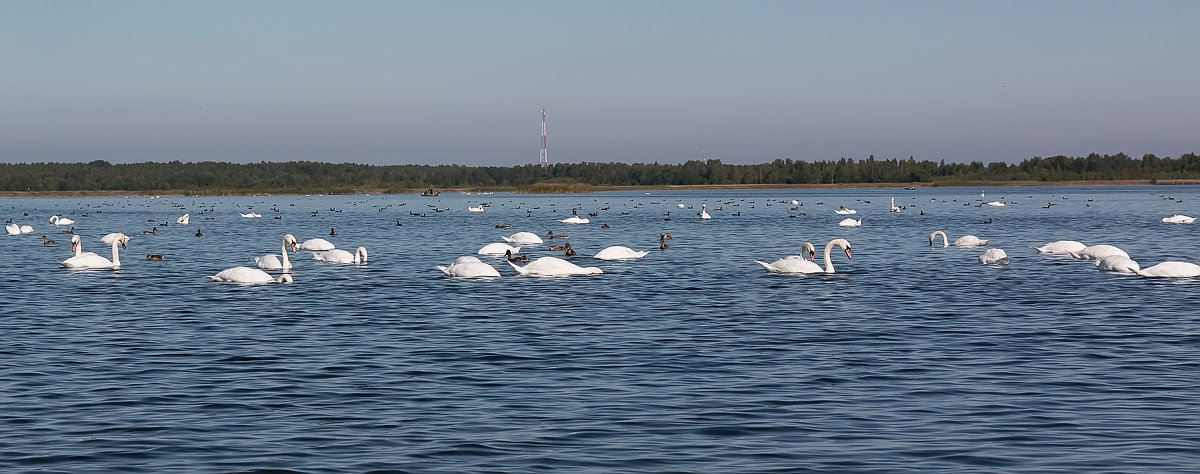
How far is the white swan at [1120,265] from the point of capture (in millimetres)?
31609

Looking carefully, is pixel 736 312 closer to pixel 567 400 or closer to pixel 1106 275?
pixel 567 400

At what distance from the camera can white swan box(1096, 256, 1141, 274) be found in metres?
31.6

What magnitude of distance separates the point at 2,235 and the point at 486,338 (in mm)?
53035

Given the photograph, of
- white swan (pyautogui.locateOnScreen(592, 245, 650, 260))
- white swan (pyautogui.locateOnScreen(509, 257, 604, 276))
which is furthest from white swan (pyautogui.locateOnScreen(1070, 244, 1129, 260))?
white swan (pyautogui.locateOnScreen(509, 257, 604, 276))

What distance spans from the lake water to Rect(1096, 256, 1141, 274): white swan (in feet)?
1.05

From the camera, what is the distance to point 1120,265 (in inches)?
1264

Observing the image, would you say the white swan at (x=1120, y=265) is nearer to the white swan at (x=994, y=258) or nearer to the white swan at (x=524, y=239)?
the white swan at (x=994, y=258)

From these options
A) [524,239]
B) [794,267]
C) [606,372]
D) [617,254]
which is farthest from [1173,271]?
[524,239]

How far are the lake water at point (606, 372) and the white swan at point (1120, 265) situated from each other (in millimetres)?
322

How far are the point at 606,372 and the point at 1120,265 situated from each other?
1947cm

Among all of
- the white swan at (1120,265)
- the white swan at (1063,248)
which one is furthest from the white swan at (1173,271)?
the white swan at (1063,248)

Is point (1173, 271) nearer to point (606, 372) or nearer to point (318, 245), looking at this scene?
point (606, 372)

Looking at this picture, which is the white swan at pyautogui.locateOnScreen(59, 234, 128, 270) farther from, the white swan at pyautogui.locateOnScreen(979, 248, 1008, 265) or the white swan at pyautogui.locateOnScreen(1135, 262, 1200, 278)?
the white swan at pyautogui.locateOnScreen(1135, 262, 1200, 278)

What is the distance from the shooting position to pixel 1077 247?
39.4m
